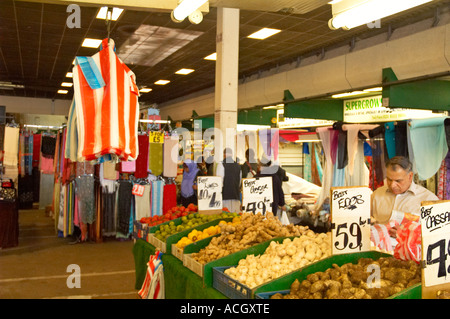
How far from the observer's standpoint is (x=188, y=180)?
8.91 m

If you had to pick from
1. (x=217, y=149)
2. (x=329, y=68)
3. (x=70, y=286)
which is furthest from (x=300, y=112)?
(x=70, y=286)

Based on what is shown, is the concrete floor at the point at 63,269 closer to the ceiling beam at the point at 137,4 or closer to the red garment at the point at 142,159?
the red garment at the point at 142,159

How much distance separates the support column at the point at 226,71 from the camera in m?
5.49

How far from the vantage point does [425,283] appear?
222cm

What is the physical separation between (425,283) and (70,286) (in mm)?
4581

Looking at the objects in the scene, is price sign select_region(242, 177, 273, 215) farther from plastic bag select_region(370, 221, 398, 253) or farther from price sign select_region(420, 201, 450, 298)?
price sign select_region(420, 201, 450, 298)

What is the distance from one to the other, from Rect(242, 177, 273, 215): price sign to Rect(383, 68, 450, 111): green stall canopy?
410 centimetres

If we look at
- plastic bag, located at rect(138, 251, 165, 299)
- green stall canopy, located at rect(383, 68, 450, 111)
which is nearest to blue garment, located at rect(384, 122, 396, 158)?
green stall canopy, located at rect(383, 68, 450, 111)

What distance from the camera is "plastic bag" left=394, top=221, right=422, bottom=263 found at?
106 inches

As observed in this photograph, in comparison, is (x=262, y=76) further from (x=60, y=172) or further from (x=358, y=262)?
(x=358, y=262)

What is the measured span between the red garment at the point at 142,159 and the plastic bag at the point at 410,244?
19.3ft

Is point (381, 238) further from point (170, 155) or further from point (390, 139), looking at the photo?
point (170, 155)

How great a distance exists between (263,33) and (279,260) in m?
6.06
